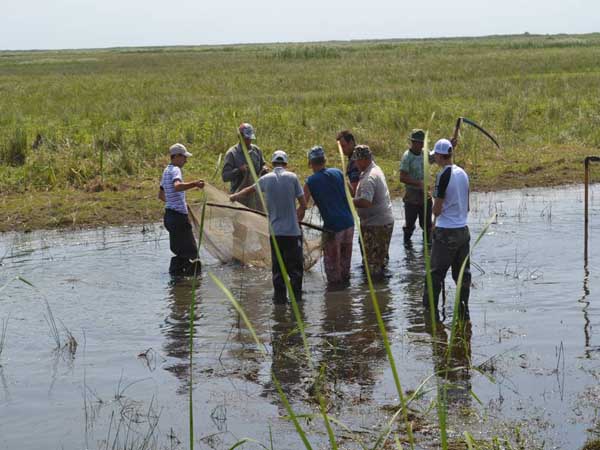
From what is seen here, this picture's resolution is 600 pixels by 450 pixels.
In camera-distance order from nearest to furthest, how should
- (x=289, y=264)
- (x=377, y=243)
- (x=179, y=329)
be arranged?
(x=179, y=329) < (x=289, y=264) < (x=377, y=243)

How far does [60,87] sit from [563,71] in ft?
66.9

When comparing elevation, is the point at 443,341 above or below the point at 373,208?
below

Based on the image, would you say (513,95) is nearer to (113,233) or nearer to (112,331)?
(113,233)

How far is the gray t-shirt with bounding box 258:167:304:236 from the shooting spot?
360 inches

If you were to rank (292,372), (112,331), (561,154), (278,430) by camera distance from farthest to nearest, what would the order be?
(561,154), (112,331), (292,372), (278,430)


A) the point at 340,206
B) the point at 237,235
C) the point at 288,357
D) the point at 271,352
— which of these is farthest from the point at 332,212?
the point at 288,357

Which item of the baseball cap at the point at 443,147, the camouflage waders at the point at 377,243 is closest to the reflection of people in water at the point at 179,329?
the camouflage waders at the point at 377,243

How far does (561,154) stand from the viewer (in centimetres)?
1880

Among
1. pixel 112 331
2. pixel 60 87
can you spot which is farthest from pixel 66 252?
pixel 60 87

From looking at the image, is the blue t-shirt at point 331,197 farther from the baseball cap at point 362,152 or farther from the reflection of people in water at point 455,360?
the reflection of people in water at point 455,360

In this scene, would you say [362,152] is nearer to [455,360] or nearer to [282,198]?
[282,198]

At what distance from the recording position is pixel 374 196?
1003 centimetres

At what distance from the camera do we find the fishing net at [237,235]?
1085cm

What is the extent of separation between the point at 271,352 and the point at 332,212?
6.82ft
